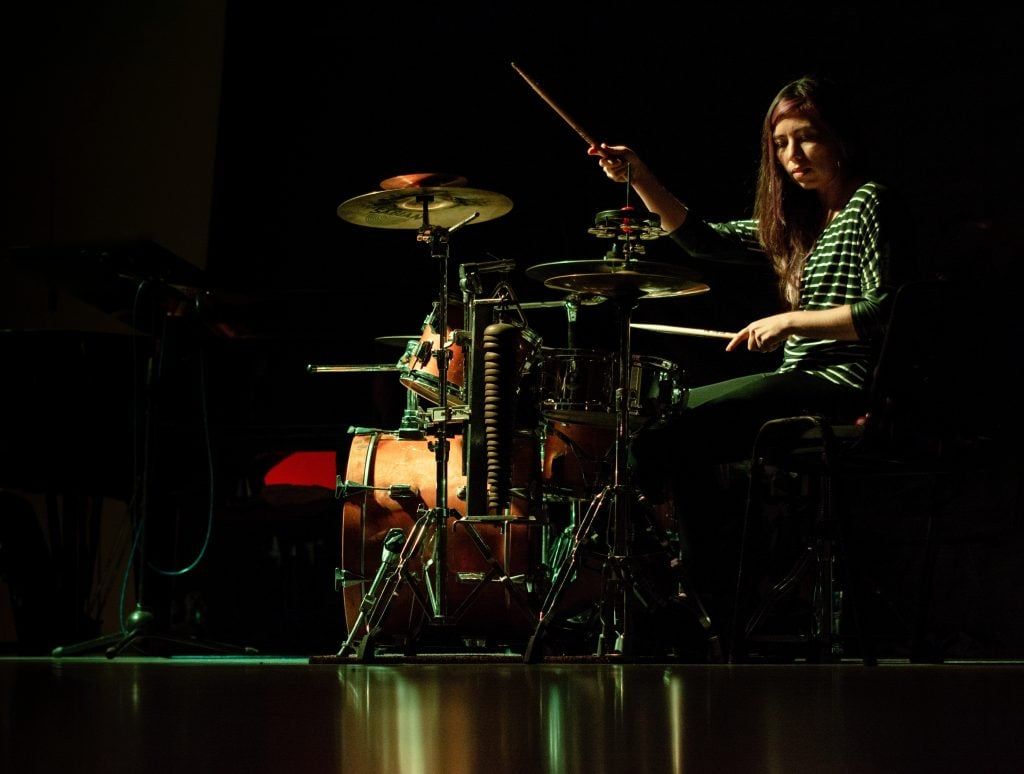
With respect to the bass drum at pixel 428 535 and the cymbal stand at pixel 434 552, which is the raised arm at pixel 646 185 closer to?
the cymbal stand at pixel 434 552

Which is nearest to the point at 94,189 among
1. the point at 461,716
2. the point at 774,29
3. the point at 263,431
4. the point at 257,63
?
the point at 257,63

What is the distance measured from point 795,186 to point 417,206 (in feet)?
3.22

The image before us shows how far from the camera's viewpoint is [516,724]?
1216 mm

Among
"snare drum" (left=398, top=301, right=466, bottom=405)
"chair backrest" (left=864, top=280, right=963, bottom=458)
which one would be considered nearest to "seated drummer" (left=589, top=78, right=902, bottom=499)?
"chair backrest" (left=864, top=280, right=963, bottom=458)

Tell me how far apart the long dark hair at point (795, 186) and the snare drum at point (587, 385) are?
42 centimetres

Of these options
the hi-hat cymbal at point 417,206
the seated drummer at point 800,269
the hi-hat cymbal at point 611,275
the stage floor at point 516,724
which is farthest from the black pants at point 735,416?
the stage floor at point 516,724

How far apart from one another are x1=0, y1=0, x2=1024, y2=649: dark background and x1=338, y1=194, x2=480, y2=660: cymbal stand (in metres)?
1.04

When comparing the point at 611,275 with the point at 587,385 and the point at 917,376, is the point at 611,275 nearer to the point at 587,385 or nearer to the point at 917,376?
the point at 587,385

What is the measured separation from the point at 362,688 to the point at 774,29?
3077 mm

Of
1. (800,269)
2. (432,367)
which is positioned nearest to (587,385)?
(432,367)

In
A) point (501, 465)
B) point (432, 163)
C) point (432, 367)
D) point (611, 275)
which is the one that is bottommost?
point (501, 465)

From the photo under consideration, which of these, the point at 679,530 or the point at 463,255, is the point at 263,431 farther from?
the point at 679,530

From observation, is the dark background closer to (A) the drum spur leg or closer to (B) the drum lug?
(B) the drum lug

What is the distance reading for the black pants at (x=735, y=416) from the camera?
2.96 metres
